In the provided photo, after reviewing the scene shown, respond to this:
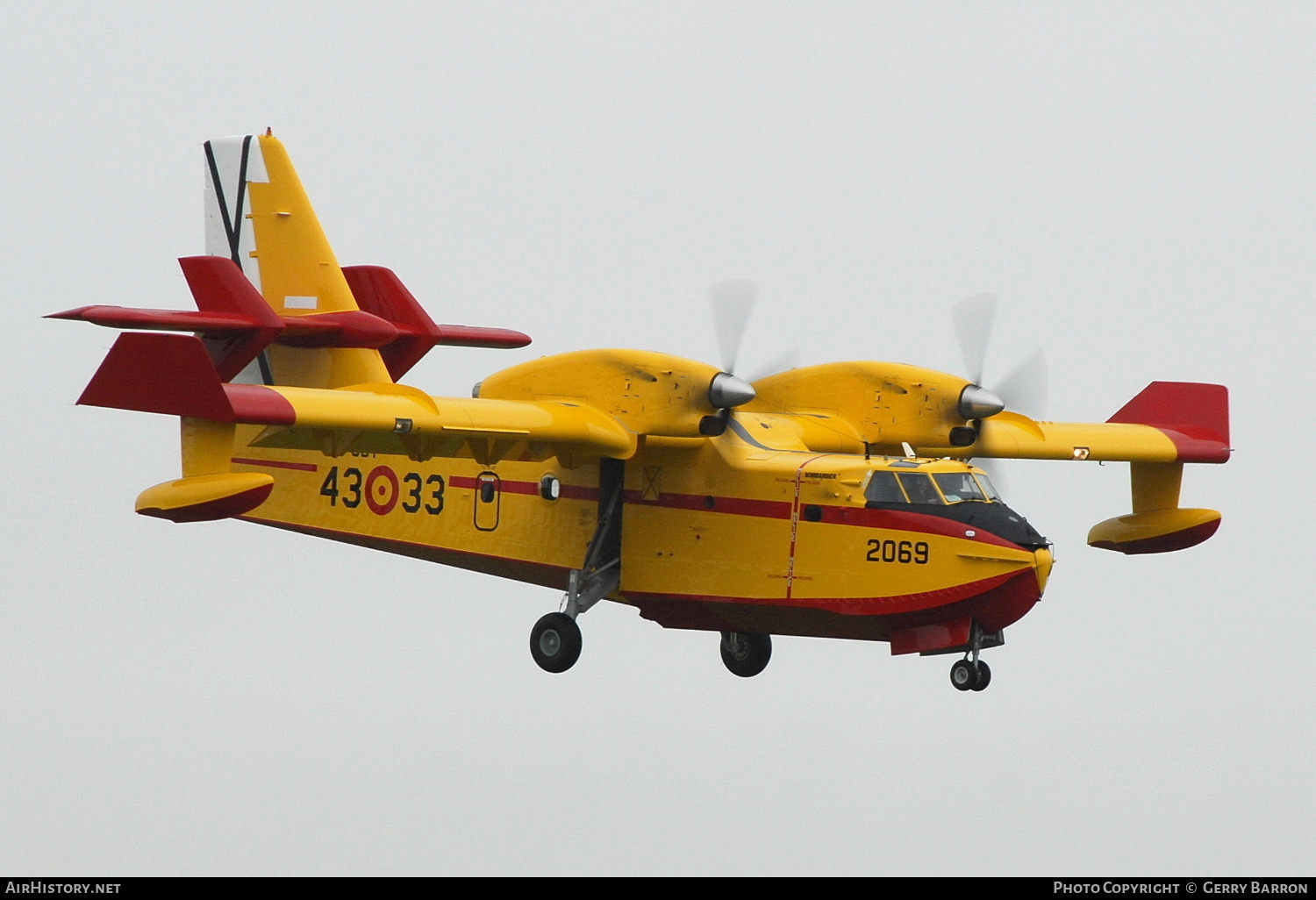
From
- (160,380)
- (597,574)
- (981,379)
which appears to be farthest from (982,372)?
(160,380)

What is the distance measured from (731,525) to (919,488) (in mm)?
2229

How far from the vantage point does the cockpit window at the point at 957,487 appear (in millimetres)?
23922

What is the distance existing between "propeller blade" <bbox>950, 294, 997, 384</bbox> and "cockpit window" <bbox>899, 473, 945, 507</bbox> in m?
3.03

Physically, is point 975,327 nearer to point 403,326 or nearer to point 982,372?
point 982,372

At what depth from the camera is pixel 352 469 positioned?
27.0m

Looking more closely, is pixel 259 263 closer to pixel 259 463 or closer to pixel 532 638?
pixel 259 463

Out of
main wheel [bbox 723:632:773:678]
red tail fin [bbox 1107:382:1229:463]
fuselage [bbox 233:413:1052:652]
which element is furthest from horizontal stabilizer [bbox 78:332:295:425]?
red tail fin [bbox 1107:382:1229:463]

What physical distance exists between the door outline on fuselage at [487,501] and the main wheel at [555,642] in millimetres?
1439

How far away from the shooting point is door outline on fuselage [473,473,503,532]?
26312 millimetres

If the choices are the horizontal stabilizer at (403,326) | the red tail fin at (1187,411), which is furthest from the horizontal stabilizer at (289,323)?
the red tail fin at (1187,411)

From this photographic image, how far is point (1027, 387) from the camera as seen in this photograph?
27.0 meters

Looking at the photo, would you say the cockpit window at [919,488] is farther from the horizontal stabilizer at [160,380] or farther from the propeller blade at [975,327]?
the horizontal stabilizer at [160,380]

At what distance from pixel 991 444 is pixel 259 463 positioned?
9.11 meters

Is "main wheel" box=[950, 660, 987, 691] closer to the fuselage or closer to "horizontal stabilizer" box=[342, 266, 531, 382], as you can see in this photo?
the fuselage
